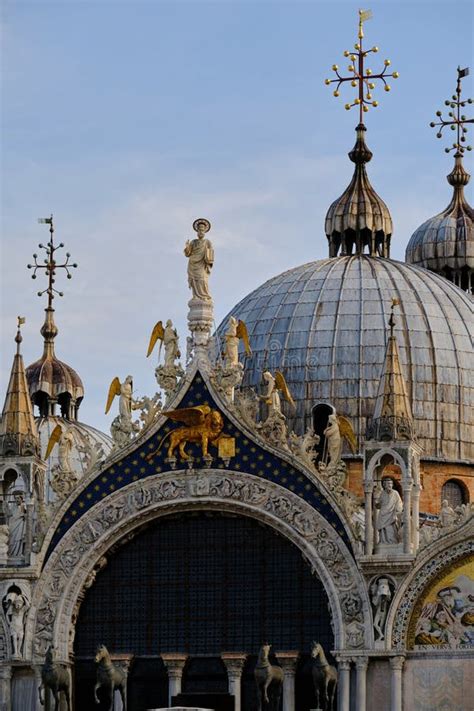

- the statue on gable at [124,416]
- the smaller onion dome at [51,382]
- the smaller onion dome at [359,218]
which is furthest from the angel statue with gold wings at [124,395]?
the smaller onion dome at [51,382]

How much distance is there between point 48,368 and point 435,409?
45.5ft

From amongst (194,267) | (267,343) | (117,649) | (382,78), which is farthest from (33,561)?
(382,78)

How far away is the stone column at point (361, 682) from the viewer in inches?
2016

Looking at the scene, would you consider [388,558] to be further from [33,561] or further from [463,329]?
[463,329]

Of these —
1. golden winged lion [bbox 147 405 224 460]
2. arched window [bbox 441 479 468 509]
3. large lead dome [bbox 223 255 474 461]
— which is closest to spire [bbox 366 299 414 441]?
golden winged lion [bbox 147 405 224 460]

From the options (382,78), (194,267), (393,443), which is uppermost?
(382,78)

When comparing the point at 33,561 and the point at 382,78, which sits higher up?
the point at 382,78

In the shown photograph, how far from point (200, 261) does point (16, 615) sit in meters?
7.66

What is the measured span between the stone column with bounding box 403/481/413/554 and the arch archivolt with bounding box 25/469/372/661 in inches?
43.3

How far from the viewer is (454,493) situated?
60.6 metres

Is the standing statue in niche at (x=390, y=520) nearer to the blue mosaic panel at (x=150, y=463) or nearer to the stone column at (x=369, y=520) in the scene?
the stone column at (x=369, y=520)

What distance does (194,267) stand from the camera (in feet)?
179

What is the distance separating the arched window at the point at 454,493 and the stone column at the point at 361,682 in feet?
30.6

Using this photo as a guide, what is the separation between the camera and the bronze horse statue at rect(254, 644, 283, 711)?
5022cm
